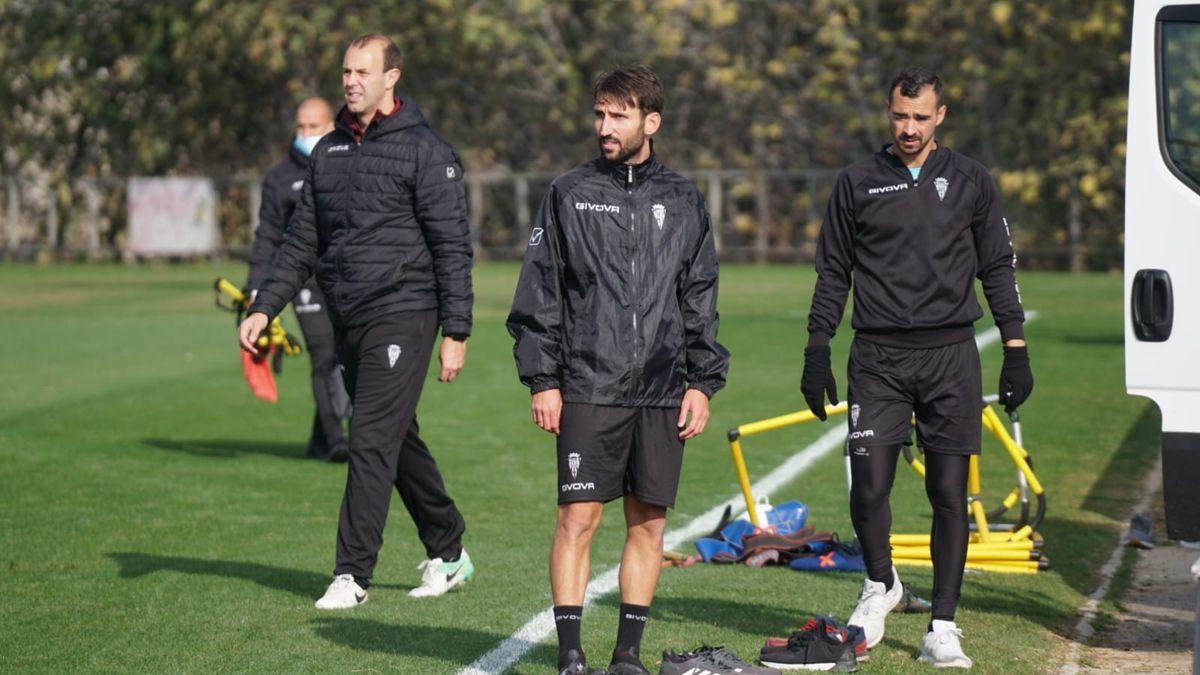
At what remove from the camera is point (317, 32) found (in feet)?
119

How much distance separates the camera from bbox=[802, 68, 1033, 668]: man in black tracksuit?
6320mm

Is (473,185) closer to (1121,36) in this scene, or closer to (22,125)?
(22,125)

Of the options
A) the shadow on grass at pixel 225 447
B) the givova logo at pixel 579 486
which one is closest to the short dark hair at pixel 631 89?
the givova logo at pixel 579 486

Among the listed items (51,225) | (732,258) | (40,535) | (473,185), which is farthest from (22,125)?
(40,535)

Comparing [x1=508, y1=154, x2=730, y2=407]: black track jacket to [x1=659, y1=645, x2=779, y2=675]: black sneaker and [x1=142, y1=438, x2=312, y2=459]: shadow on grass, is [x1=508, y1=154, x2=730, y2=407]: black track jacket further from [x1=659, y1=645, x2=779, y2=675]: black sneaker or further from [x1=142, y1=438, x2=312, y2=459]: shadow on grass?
[x1=142, y1=438, x2=312, y2=459]: shadow on grass

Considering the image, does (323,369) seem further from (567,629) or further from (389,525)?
(567,629)

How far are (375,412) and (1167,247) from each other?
3.06m

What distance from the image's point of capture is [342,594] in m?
7.05

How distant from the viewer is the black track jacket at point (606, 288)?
543cm

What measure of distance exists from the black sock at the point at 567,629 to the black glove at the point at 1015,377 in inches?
70.3

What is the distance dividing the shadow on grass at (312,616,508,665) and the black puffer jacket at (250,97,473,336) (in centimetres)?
115

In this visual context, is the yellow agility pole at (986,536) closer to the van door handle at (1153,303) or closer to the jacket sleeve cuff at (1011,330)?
the jacket sleeve cuff at (1011,330)

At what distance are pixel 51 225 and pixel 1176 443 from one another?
116 ft

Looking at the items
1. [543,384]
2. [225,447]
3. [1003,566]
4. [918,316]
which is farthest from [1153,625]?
[225,447]
